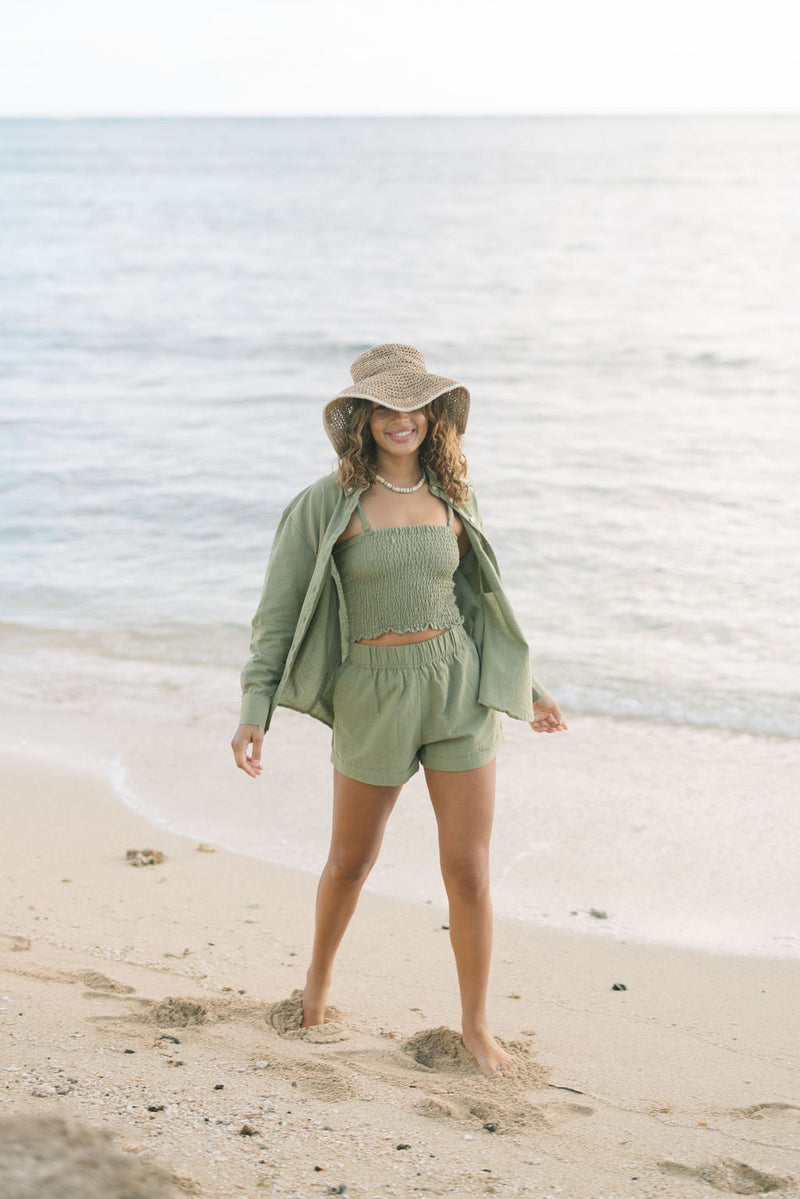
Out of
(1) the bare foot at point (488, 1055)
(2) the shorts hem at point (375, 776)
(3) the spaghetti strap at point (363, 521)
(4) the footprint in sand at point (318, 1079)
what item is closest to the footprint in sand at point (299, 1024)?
(4) the footprint in sand at point (318, 1079)

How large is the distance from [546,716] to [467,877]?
55cm

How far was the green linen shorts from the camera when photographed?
311cm

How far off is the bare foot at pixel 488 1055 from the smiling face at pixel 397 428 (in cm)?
164

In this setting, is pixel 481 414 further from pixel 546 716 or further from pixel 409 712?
pixel 409 712

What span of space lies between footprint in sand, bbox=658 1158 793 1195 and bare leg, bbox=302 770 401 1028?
3.59ft

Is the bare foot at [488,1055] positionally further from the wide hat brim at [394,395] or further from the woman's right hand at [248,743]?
the wide hat brim at [394,395]

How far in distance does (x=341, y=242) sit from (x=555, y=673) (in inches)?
1338

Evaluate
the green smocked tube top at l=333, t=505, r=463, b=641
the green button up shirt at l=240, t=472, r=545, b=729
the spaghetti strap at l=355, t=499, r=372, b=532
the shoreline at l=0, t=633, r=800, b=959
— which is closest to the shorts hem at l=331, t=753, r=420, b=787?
the green button up shirt at l=240, t=472, r=545, b=729

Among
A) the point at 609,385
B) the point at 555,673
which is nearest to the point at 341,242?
the point at 609,385

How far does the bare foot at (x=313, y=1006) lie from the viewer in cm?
338

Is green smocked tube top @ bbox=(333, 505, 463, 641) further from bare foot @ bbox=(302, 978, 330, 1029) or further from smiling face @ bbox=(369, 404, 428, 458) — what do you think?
bare foot @ bbox=(302, 978, 330, 1029)

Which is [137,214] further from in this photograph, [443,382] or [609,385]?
[443,382]

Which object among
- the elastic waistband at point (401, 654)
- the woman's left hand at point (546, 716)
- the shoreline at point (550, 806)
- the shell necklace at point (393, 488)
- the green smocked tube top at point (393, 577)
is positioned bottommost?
the shoreline at point (550, 806)

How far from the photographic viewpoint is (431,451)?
325 cm
